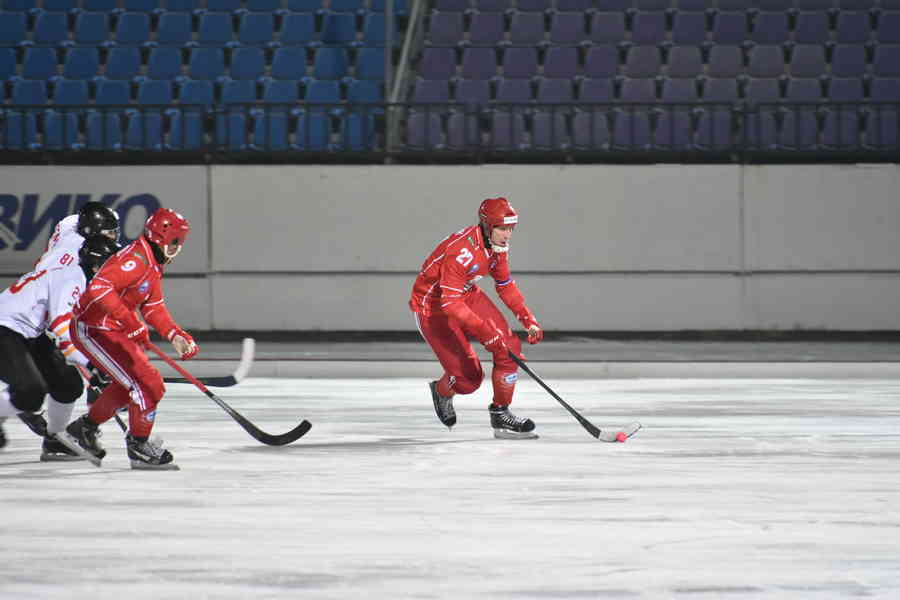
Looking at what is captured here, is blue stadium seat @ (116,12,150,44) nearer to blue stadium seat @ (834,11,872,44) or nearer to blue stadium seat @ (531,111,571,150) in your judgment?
blue stadium seat @ (531,111,571,150)

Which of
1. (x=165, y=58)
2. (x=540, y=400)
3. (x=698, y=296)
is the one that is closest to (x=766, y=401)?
(x=540, y=400)

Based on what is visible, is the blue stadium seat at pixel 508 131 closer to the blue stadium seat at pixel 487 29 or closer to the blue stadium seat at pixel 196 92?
the blue stadium seat at pixel 487 29

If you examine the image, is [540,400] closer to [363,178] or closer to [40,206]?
[363,178]

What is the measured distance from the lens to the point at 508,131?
21547mm

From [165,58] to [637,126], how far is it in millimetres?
7552

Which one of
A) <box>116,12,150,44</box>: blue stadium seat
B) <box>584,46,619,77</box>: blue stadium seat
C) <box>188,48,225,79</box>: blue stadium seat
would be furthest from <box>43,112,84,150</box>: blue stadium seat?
<box>584,46,619,77</box>: blue stadium seat

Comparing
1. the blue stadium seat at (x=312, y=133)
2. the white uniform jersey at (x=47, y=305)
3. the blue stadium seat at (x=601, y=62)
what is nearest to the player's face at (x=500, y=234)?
the white uniform jersey at (x=47, y=305)

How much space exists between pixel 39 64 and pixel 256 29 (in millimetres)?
3442

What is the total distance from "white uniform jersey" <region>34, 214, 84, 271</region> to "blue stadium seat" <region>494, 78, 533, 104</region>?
44.0 ft

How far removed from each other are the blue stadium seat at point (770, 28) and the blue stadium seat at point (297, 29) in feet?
22.6

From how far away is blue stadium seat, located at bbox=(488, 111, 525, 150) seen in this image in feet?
70.4

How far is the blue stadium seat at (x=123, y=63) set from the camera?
23.7 meters

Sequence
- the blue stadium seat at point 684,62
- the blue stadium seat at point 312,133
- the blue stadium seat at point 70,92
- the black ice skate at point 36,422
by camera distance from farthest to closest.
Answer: the blue stadium seat at point 70,92
the blue stadium seat at point 684,62
the blue stadium seat at point 312,133
the black ice skate at point 36,422

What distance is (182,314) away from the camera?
848 inches
